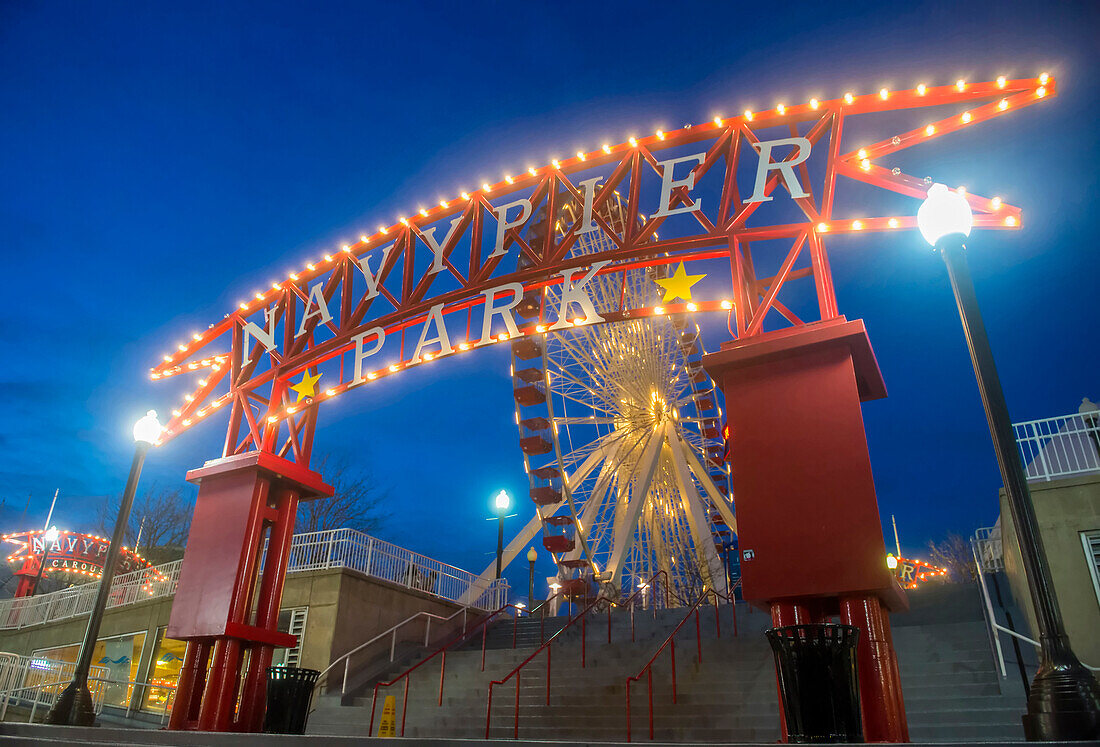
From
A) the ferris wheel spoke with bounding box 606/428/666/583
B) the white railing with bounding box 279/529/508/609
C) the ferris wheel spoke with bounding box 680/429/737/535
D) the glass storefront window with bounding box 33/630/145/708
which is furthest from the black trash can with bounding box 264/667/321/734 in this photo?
the ferris wheel spoke with bounding box 680/429/737/535

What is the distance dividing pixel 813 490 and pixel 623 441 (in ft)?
68.6

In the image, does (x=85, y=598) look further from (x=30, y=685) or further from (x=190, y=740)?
(x=190, y=740)

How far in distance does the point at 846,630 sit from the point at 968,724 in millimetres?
5080

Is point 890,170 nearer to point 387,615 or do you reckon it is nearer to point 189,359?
point 189,359

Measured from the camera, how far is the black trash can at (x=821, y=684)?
4906mm

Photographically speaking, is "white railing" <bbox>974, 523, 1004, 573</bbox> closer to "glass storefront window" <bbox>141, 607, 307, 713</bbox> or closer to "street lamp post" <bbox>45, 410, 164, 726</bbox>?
"glass storefront window" <bbox>141, 607, 307, 713</bbox>

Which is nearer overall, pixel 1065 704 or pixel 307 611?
pixel 1065 704

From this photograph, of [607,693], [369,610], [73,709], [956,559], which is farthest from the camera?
[956,559]

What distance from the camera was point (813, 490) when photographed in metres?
6.72

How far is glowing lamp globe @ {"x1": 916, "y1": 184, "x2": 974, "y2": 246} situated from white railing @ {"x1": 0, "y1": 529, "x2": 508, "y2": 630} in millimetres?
15766

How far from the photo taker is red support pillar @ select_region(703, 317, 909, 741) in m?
6.11

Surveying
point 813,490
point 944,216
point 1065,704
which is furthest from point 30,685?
point 944,216

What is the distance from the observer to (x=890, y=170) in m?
8.45

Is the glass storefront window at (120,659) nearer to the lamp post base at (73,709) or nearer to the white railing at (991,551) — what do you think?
the lamp post base at (73,709)
